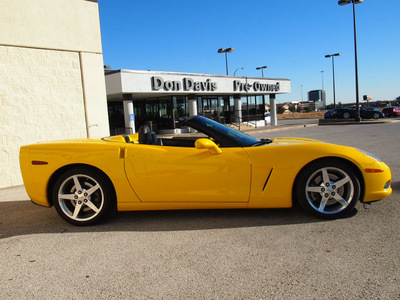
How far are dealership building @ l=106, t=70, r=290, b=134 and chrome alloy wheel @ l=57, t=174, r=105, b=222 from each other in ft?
50.8

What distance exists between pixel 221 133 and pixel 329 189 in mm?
1340

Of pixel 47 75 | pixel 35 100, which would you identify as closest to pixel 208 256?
pixel 35 100

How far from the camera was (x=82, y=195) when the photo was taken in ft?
12.3

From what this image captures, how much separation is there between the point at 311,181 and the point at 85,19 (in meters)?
6.39

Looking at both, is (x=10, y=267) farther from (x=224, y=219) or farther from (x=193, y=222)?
(x=224, y=219)

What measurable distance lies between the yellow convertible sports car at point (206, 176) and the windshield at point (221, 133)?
0.7 inches

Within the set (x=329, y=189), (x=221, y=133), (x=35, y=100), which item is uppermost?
(x=35, y=100)

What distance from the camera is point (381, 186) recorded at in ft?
11.6

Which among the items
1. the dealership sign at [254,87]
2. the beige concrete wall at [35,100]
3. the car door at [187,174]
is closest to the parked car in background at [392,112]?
the dealership sign at [254,87]

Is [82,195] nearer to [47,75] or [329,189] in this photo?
[329,189]

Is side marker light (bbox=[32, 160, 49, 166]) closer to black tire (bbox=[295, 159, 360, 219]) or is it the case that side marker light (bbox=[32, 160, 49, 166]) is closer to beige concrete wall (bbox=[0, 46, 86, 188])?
black tire (bbox=[295, 159, 360, 219])

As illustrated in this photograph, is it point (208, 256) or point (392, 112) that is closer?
point (208, 256)

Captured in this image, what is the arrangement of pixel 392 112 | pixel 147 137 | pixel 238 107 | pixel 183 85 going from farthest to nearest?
pixel 392 112
pixel 238 107
pixel 183 85
pixel 147 137

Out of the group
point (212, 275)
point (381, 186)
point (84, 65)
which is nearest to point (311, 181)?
point (381, 186)
